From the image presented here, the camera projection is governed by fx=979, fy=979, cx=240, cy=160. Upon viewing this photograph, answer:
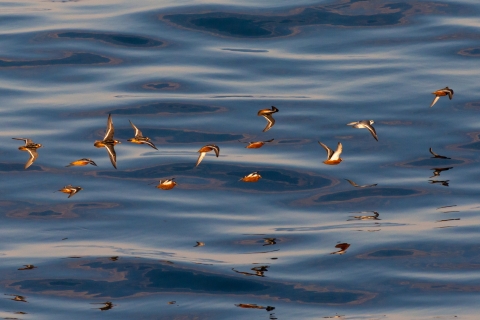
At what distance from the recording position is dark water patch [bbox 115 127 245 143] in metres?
30.7

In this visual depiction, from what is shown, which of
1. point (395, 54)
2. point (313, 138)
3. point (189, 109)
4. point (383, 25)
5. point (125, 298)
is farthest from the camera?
point (383, 25)

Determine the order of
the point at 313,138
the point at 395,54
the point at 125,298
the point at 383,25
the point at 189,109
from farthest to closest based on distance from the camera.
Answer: the point at 383,25
the point at 395,54
the point at 189,109
the point at 313,138
the point at 125,298

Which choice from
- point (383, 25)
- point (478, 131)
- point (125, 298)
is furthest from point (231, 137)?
Result: point (383, 25)

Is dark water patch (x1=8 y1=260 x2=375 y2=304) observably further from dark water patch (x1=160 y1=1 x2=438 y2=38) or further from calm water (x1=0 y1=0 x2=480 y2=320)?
dark water patch (x1=160 y1=1 x2=438 y2=38)

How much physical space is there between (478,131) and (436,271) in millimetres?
8813

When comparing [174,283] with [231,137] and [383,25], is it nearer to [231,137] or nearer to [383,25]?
[231,137]

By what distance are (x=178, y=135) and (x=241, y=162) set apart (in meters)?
3.13

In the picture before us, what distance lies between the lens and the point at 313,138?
3038 cm

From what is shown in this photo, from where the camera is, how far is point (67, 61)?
37469 millimetres

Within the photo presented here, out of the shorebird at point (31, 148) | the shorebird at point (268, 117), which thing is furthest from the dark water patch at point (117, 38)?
the shorebird at point (31, 148)

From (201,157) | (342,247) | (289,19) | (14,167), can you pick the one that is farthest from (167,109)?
(342,247)

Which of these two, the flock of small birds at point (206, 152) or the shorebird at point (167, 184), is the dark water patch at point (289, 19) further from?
the shorebird at point (167, 184)

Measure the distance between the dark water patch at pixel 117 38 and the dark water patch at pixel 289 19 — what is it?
199cm

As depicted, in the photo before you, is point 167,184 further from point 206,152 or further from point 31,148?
point 31,148
